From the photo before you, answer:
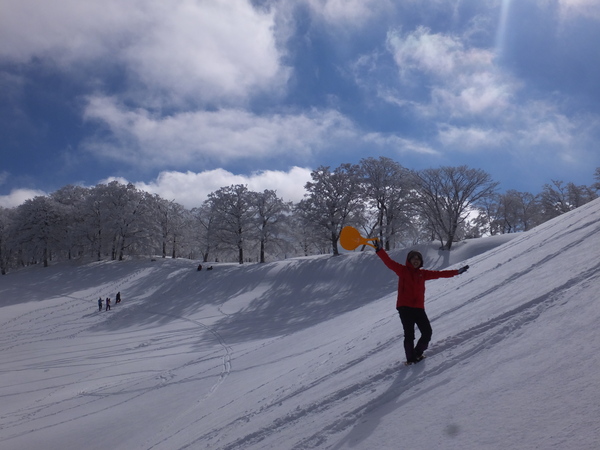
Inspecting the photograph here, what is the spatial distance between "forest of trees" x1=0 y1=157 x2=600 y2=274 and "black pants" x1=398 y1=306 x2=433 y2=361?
2872 centimetres

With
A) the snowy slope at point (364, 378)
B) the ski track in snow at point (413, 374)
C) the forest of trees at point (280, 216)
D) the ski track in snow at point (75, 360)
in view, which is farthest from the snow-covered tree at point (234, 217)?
the ski track in snow at point (413, 374)

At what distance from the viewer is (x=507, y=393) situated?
11.4 feet

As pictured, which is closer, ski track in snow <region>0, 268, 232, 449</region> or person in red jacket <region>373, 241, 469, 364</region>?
person in red jacket <region>373, 241, 469, 364</region>

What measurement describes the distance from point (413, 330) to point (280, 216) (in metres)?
35.2

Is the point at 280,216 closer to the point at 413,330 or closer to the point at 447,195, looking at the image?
the point at 447,195

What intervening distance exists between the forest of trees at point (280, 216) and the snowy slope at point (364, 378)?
17219 mm

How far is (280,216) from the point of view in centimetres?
4003

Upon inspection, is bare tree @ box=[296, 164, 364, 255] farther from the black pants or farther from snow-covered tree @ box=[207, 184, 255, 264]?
the black pants

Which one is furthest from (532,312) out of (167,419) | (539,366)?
(167,419)

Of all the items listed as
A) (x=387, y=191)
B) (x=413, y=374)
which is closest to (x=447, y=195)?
(x=387, y=191)

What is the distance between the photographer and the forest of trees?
34594 mm

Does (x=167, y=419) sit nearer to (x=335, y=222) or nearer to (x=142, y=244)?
Answer: (x=335, y=222)

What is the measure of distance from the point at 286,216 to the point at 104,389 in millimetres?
29144

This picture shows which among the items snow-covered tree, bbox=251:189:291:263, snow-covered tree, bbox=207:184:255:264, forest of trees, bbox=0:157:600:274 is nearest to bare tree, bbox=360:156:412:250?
forest of trees, bbox=0:157:600:274
